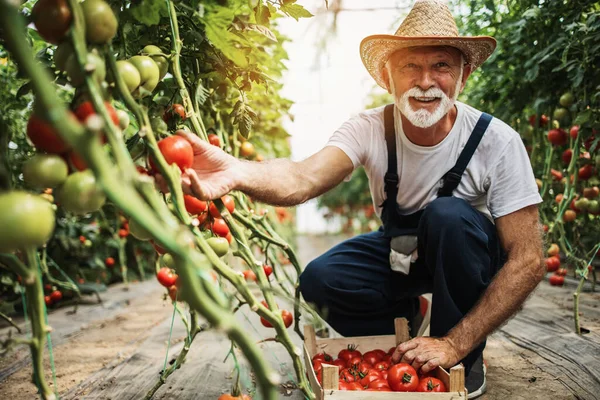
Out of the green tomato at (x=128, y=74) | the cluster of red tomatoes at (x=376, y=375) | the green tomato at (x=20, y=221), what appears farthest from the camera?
the cluster of red tomatoes at (x=376, y=375)

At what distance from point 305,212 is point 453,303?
16630 mm

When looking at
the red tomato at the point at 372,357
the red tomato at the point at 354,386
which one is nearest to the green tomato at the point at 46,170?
the red tomato at the point at 354,386

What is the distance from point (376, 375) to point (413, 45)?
1173 millimetres

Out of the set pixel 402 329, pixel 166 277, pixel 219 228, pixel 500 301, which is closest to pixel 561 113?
pixel 500 301

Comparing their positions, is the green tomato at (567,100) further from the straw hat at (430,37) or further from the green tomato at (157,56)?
the green tomato at (157,56)

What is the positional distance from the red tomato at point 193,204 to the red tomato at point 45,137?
1.10 ft

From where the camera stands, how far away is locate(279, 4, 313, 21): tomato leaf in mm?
1289

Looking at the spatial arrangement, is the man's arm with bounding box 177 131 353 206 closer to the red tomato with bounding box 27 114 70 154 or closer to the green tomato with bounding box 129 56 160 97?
the green tomato with bounding box 129 56 160 97

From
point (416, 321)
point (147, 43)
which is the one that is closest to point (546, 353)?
point (416, 321)

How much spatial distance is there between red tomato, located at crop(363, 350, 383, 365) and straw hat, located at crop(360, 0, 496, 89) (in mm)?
1117

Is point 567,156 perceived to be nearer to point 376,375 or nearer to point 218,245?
point 376,375

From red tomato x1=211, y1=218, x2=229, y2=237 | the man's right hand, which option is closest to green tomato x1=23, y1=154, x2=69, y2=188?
the man's right hand

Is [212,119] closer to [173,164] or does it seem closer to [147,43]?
[147,43]

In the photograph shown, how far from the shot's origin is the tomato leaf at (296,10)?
129 cm
